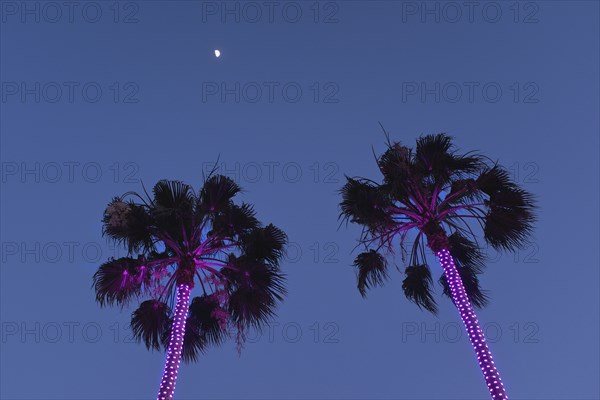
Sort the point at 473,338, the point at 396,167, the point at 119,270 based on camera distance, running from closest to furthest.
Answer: the point at 473,338, the point at 119,270, the point at 396,167

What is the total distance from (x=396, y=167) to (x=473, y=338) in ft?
13.2

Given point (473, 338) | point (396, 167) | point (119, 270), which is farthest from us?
point (396, 167)

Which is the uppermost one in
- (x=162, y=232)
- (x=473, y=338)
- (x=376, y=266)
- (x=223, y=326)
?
(x=162, y=232)

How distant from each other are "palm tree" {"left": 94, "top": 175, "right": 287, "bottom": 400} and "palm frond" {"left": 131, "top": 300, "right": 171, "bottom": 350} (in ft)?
0.07

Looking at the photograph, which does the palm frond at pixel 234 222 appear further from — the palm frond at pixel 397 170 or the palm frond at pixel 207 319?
the palm frond at pixel 397 170

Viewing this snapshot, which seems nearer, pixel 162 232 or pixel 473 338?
pixel 473 338


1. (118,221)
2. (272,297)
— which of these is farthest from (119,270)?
(272,297)

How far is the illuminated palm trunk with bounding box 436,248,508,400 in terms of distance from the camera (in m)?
9.59

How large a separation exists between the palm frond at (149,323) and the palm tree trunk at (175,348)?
1.05 m

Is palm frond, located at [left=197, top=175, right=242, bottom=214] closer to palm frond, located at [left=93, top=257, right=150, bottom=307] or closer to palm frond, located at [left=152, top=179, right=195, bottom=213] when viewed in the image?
palm frond, located at [left=152, top=179, right=195, bottom=213]

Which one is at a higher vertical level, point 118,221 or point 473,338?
point 118,221

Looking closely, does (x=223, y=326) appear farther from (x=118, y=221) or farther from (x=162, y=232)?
(x=118, y=221)

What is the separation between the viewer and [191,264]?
11.9 meters

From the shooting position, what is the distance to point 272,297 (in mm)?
12102
